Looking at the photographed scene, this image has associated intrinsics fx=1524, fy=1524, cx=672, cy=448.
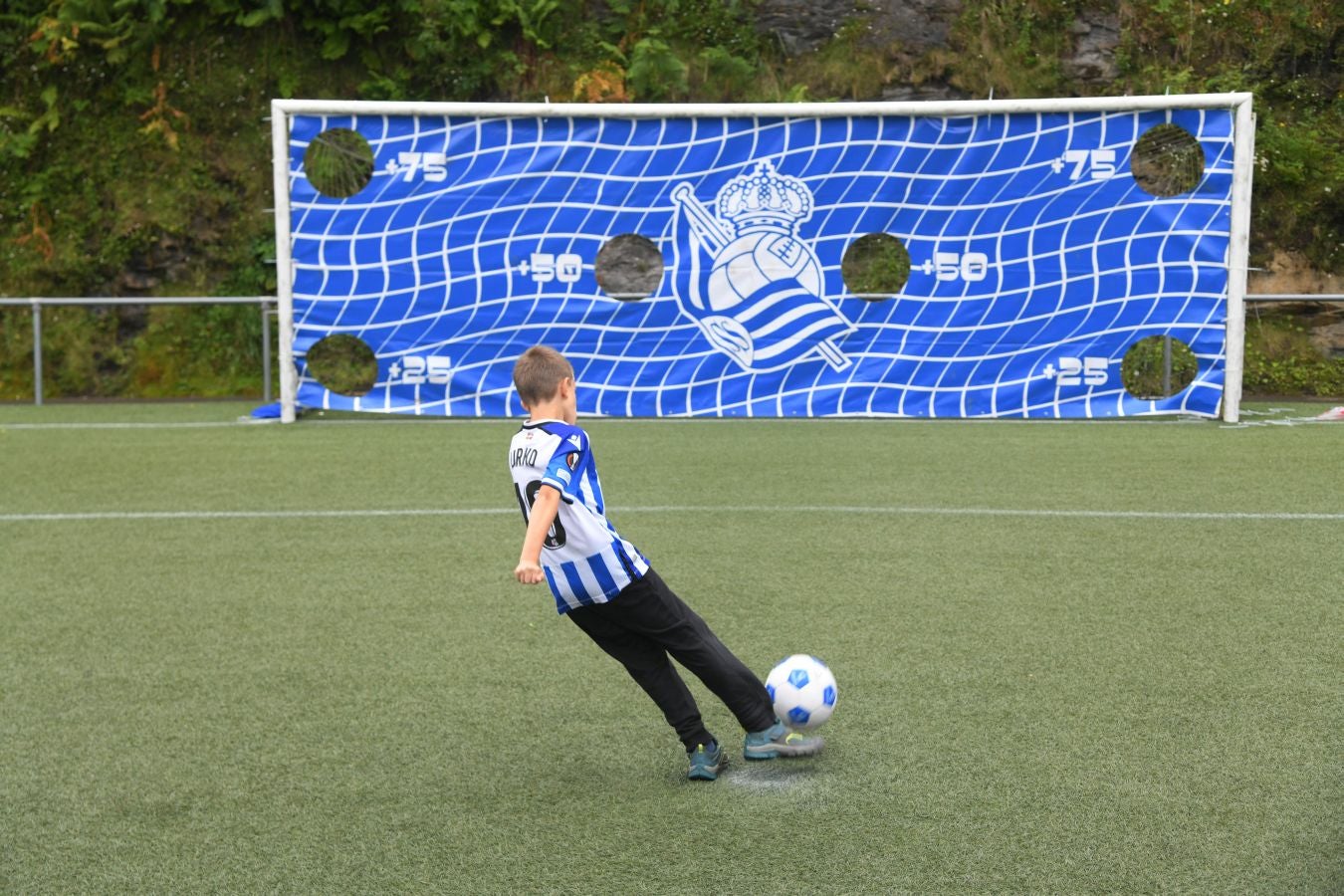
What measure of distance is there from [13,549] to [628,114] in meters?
7.10

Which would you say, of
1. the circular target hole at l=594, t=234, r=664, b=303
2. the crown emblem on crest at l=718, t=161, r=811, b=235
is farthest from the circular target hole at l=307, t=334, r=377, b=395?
the crown emblem on crest at l=718, t=161, r=811, b=235

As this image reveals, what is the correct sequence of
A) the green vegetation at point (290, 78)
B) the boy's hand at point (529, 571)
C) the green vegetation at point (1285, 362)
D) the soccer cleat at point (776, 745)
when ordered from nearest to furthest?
the boy's hand at point (529, 571), the soccer cleat at point (776, 745), the green vegetation at point (1285, 362), the green vegetation at point (290, 78)

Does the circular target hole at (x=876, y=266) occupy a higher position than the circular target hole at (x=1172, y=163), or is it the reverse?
the circular target hole at (x=1172, y=163)

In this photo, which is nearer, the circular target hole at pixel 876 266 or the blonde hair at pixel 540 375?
the blonde hair at pixel 540 375

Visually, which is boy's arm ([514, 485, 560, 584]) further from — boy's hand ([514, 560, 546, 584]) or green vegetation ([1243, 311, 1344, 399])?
green vegetation ([1243, 311, 1344, 399])

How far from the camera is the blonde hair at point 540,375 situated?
14.0ft

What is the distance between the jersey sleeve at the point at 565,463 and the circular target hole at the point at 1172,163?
999 cm

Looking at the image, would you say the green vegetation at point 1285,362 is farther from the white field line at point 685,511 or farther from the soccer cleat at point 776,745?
the soccer cleat at point 776,745

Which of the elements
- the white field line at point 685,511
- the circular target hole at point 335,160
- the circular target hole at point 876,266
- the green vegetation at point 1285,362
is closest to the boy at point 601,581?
the white field line at point 685,511

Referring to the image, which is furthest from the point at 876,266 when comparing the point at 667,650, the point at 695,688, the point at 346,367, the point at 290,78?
the point at 667,650

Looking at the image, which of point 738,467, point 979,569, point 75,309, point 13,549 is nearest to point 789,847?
point 979,569

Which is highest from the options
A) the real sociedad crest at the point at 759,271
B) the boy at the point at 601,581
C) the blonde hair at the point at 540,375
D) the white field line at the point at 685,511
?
the real sociedad crest at the point at 759,271

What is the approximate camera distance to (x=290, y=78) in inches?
729

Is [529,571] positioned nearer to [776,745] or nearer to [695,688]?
[776,745]
